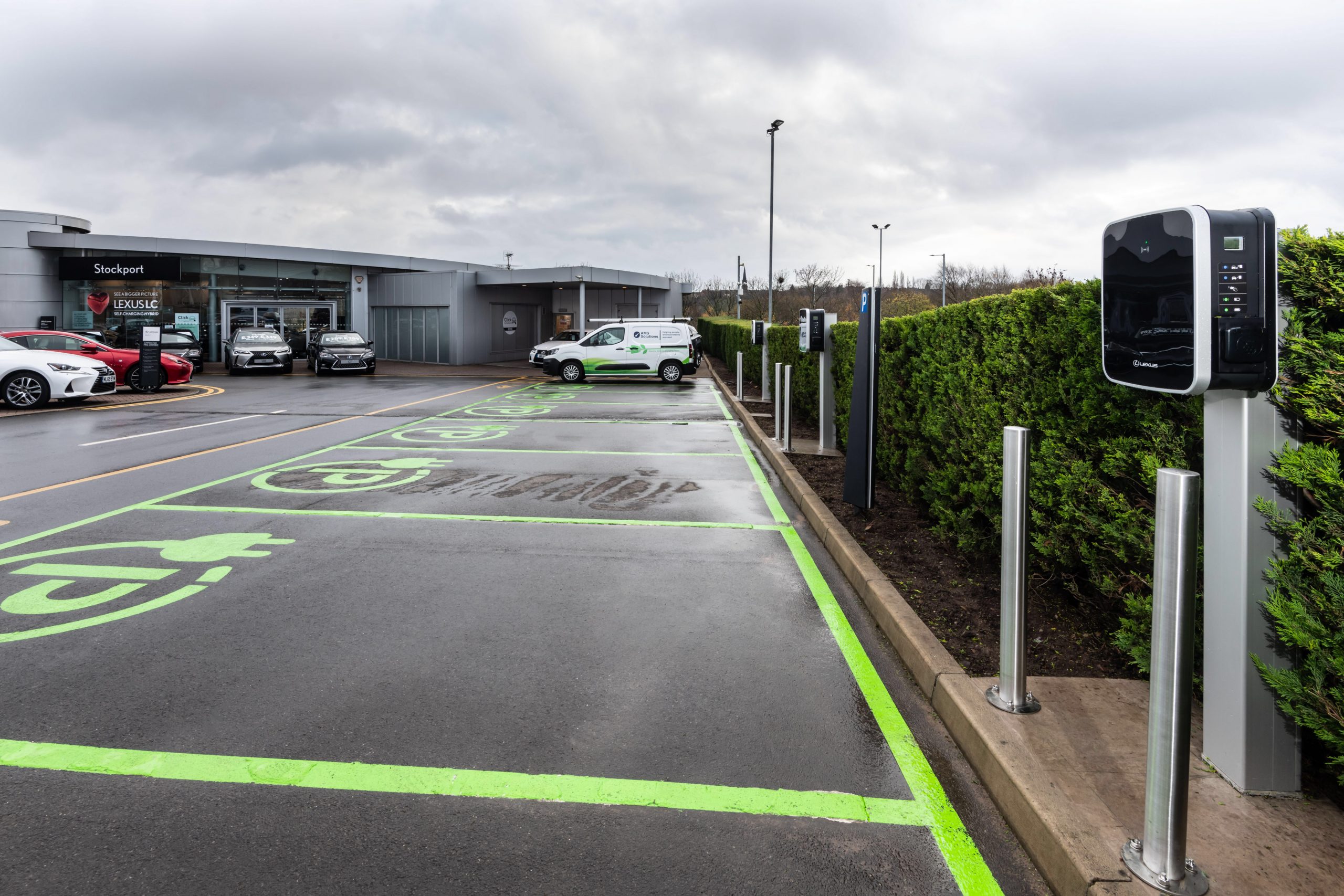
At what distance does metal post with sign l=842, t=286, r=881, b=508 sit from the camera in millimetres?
7277

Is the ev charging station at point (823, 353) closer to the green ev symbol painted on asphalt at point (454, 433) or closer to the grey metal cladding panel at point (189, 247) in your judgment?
the green ev symbol painted on asphalt at point (454, 433)

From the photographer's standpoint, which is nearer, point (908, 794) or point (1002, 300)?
point (908, 794)

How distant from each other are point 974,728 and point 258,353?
101 feet

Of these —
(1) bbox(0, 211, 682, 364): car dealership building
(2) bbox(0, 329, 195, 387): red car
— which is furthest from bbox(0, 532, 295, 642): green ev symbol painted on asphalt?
(1) bbox(0, 211, 682, 364): car dealership building

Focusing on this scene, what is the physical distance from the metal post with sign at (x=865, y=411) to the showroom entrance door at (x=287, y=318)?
33460mm

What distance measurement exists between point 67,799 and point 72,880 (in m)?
0.55

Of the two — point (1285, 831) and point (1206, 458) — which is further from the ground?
point (1206, 458)

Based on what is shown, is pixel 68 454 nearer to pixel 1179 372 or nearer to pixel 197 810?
pixel 197 810

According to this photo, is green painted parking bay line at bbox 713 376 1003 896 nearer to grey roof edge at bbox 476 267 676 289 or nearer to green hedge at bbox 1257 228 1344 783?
green hedge at bbox 1257 228 1344 783

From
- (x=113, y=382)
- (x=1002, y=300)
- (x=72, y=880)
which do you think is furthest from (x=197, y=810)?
(x=113, y=382)

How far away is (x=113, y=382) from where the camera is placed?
18.9m

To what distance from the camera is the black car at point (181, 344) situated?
28266 mm

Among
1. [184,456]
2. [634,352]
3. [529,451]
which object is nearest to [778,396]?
[529,451]

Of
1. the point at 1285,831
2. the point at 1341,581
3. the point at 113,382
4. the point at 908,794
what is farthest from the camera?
the point at 113,382
